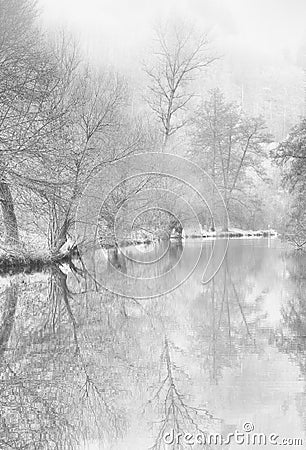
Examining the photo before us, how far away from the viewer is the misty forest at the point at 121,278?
353 centimetres

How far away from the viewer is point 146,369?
4520 mm

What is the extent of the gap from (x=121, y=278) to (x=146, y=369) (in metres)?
7.56

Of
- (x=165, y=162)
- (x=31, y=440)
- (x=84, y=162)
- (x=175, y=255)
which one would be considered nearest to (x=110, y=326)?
(x=31, y=440)

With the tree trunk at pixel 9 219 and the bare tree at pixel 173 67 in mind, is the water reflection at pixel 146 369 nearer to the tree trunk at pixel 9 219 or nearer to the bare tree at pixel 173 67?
the tree trunk at pixel 9 219

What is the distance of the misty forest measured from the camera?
11.6 feet

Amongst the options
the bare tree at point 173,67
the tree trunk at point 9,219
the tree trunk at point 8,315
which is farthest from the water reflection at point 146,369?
the bare tree at point 173,67

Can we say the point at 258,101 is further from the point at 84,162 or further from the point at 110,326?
the point at 110,326

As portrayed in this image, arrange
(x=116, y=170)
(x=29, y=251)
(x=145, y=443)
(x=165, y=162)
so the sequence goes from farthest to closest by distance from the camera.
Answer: (x=165, y=162)
(x=116, y=170)
(x=29, y=251)
(x=145, y=443)

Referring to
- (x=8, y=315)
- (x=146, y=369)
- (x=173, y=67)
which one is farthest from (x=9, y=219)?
(x=173, y=67)

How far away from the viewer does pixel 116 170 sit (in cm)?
1619

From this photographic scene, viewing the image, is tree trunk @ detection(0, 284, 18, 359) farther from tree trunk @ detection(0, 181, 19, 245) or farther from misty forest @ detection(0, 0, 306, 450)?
tree trunk @ detection(0, 181, 19, 245)

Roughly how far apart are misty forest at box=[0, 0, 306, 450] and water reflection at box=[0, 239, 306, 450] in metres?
0.02

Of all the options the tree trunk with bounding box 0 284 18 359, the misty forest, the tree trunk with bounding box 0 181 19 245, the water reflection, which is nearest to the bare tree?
the misty forest

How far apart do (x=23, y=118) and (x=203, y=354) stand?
22.8ft
